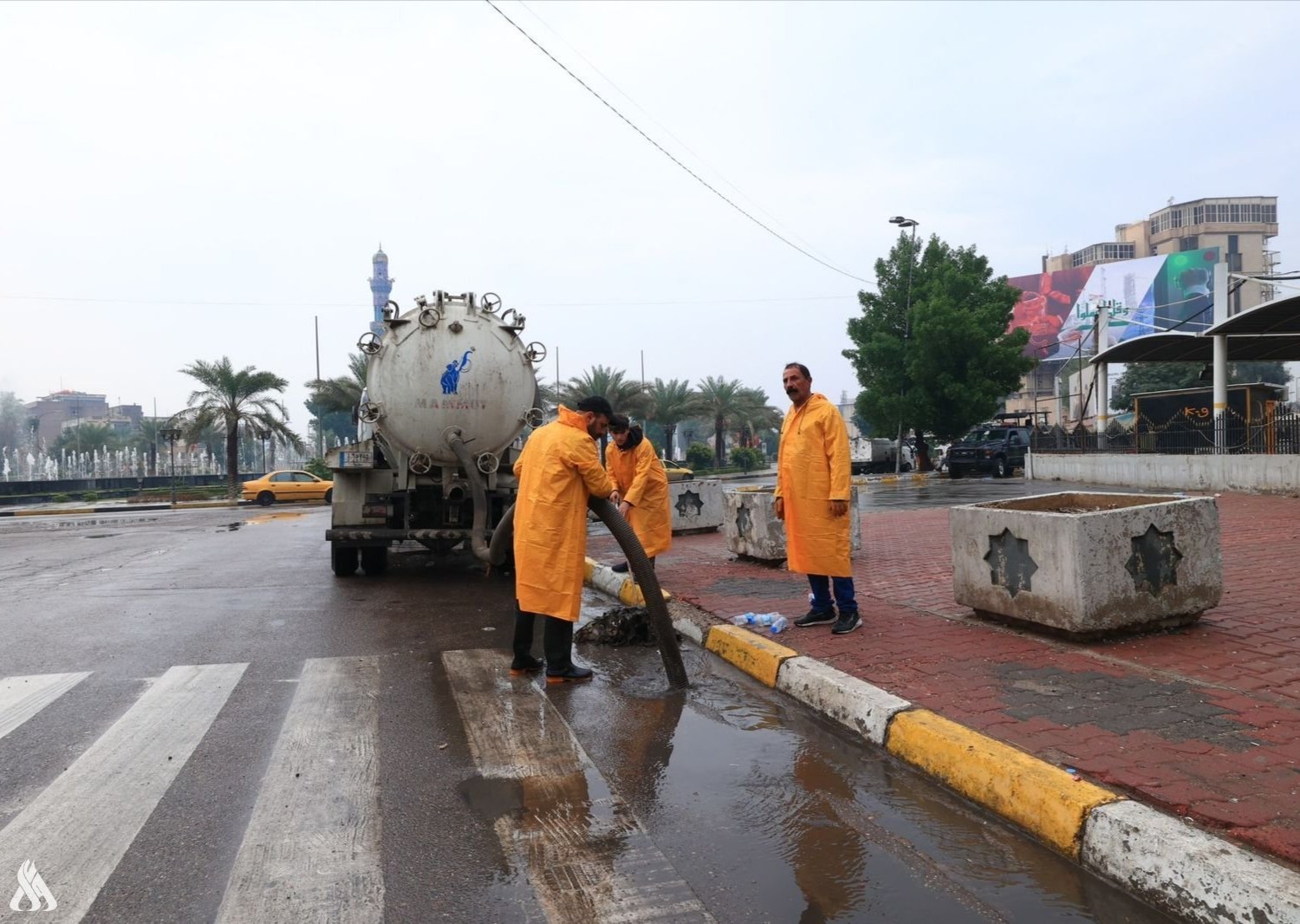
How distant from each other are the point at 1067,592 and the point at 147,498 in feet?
128

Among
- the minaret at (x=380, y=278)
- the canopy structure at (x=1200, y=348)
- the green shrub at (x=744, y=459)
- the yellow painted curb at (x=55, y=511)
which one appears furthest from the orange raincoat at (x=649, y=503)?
the minaret at (x=380, y=278)

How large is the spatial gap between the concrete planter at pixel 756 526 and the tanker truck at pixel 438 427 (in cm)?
230

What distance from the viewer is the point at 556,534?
5051mm

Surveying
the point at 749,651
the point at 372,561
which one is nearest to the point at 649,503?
the point at 749,651

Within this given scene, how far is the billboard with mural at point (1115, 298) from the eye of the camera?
221 ft

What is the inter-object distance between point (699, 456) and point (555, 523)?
43.8 metres

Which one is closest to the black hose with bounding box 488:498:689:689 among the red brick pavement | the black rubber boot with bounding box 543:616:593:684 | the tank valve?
the black rubber boot with bounding box 543:616:593:684

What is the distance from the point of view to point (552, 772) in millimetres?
3605

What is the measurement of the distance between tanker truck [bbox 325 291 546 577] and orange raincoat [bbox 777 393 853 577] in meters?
3.85

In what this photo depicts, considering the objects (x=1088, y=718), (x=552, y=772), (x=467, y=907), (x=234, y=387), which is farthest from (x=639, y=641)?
(x=234, y=387)

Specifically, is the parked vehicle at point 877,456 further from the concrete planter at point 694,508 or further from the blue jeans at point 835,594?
A: the blue jeans at point 835,594

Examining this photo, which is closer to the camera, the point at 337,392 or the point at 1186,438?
the point at 1186,438

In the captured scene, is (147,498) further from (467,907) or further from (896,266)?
(467,907)

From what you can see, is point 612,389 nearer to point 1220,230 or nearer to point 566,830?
point 566,830
